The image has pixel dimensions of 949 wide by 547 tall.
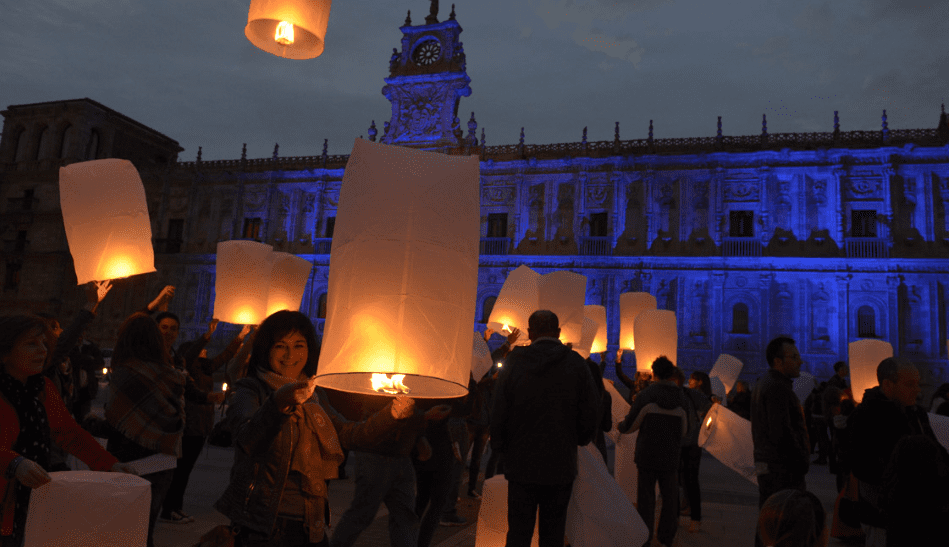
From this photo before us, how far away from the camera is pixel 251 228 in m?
28.2

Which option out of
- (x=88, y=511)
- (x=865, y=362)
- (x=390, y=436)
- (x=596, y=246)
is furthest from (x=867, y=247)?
(x=88, y=511)

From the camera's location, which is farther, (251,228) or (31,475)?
(251,228)

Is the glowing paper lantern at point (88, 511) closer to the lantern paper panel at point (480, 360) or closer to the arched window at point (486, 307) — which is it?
the lantern paper panel at point (480, 360)

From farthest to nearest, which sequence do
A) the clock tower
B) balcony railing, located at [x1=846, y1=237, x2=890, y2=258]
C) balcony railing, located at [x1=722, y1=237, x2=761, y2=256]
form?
the clock tower, balcony railing, located at [x1=722, y1=237, x2=761, y2=256], balcony railing, located at [x1=846, y1=237, x2=890, y2=258]

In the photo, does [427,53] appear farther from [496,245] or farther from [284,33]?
[284,33]

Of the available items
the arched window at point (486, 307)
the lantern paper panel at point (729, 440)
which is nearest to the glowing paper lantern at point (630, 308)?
the lantern paper panel at point (729, 440)

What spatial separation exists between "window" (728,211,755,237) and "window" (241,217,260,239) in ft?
64.2

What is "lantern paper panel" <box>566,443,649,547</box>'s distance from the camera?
380 cm

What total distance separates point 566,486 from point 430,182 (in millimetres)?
2208

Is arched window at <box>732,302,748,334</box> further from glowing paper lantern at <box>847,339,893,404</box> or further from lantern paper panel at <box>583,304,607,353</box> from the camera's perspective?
glowing paper lantern at <box>847,339,893,404</box>

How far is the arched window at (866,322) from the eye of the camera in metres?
20.9

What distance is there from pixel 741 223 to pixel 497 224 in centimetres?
905

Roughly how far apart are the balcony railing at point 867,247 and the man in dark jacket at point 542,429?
837 inches

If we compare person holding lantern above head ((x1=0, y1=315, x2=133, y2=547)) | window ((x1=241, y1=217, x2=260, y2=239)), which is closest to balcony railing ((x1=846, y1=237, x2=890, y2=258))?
window ((x1=241, y1=217, x2=260, y2=239))
